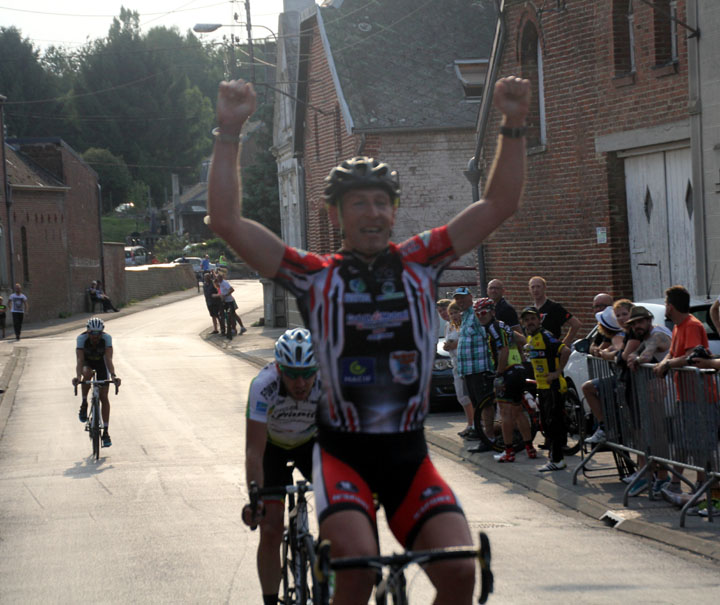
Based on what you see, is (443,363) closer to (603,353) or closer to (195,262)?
(603,353)

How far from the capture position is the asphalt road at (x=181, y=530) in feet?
25.0

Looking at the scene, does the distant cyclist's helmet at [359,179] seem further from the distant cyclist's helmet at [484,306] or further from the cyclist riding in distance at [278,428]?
the distant cyclist's helmet at [484,306]

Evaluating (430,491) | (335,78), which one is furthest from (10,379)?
(430,491)

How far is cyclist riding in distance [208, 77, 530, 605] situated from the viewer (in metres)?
3.89

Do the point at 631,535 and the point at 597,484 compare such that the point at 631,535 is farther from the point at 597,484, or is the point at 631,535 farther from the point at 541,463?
the point at 541,463

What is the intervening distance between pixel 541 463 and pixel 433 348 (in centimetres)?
917

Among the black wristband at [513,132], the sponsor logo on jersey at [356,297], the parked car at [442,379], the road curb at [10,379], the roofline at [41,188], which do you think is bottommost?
the road curb at [10,379]

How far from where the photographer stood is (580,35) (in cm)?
1952

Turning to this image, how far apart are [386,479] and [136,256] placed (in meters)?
89.1

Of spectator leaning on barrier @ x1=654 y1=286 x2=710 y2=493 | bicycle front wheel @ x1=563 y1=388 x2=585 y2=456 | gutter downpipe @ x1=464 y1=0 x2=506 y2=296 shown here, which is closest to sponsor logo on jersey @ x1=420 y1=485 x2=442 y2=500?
spectator leaning on barrier @ x1=654 y1=286 x2=710 y2=493

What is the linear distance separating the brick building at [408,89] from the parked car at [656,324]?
15921 millimetres

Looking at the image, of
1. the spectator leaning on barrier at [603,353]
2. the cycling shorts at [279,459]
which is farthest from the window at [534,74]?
the cycling shorts at [279,459]

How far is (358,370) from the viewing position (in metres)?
3.95

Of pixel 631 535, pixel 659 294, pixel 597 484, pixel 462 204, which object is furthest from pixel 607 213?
pixel 462 204
